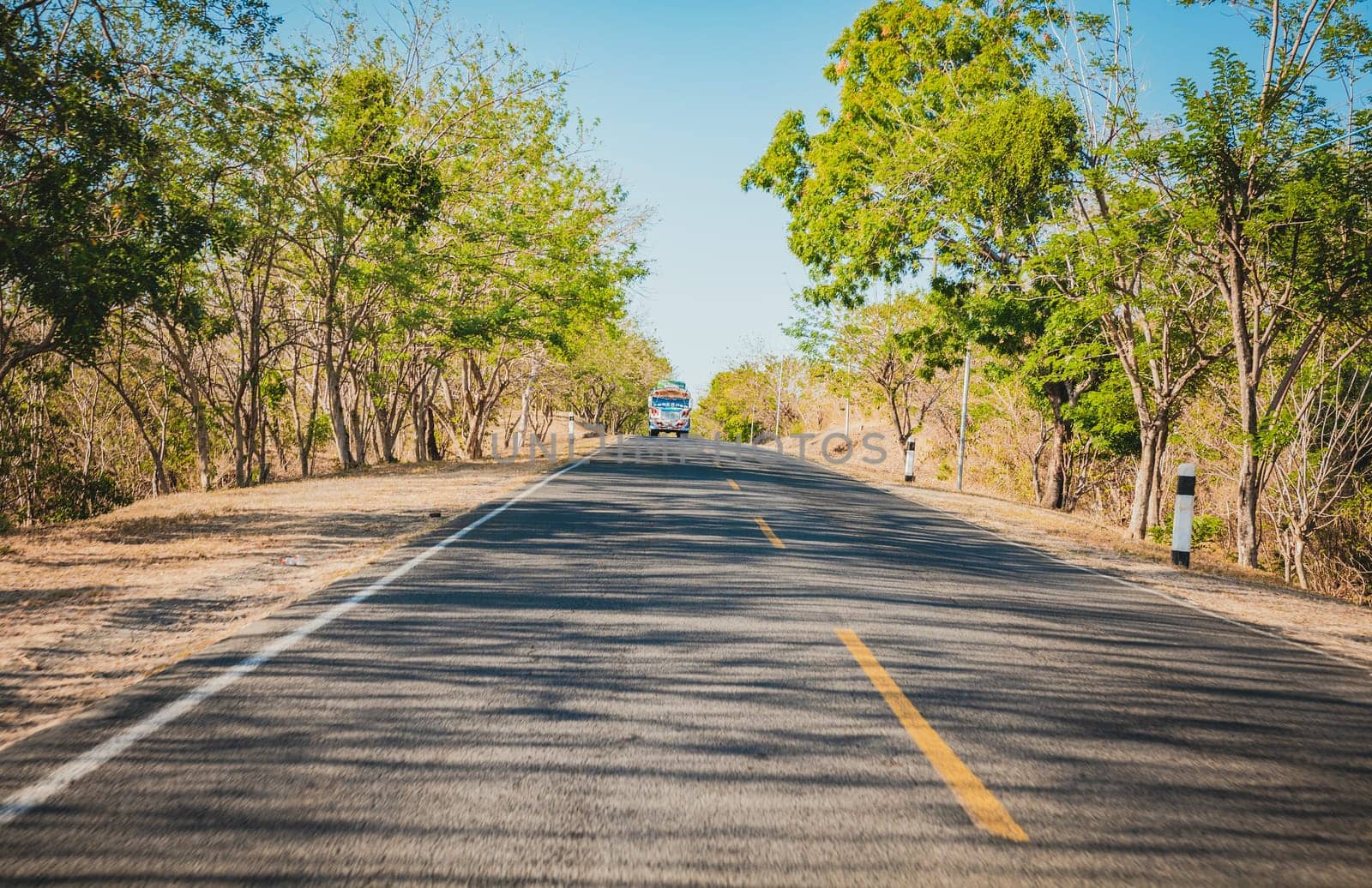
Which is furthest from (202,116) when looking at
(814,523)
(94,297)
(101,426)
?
(101,426)

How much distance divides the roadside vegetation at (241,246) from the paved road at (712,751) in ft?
23.9

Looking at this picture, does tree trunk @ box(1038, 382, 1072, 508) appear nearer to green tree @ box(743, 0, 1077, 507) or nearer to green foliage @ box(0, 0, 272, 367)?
green tree @ box(743, 0, 1077, 507)

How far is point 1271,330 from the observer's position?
13180mm

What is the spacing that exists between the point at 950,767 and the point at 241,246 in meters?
14.6

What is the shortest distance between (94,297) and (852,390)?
1272 inches

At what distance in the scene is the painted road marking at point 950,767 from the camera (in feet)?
10.8

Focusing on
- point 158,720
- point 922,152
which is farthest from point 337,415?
point 158,720

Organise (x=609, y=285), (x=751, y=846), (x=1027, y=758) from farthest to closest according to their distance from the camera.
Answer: (x=609, y=285)
(x=1027, y=758)
(x=751, y=846)

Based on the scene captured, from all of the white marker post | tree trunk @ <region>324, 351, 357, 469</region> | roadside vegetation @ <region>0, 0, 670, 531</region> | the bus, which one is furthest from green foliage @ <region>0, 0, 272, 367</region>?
the bus

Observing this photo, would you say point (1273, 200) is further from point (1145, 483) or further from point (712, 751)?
point (712, 751)

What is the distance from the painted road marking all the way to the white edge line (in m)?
3.47

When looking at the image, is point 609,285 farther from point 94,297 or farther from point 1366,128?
point 1366,128

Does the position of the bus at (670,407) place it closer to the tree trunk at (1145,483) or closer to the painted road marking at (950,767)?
the tree trunk at (1145,483)

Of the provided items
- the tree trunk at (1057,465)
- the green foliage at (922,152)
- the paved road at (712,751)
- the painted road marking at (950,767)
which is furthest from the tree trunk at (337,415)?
the painted road marking at (950,767)
